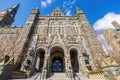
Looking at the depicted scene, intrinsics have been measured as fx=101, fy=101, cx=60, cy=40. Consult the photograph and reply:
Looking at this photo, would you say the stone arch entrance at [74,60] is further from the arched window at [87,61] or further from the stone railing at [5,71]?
the stone railing at [5,71]

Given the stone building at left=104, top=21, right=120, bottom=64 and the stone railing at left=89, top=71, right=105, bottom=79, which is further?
the stone building at left=104, top=21, right=120, bottom=64

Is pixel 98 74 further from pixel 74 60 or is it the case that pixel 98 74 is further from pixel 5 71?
pixel 5 71

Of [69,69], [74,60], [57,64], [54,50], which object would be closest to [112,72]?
[69,69]

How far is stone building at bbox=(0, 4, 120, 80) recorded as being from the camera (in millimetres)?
12733

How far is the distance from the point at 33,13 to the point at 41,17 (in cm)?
224

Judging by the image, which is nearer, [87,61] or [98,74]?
[98,74]

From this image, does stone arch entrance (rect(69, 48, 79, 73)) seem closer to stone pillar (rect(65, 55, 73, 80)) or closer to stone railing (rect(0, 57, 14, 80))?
stone pillar (rect(65, 55, 73, 80))

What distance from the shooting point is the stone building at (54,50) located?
1273cm

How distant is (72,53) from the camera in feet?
66.4

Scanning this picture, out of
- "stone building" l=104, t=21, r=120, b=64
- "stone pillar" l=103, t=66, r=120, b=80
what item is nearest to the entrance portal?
"stone pillar" l=103, t=66, r=120, b=80

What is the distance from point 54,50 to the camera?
65.0 feet

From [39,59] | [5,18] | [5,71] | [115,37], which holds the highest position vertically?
[5,18]

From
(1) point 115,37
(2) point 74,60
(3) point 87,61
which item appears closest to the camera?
(3) point 87,61

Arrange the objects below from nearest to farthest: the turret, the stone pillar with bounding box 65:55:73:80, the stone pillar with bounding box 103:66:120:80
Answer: the stone pillar with bounding box 103:66:120:80 < the stone pillar with bounding box 65:55:73:80 < the turret
